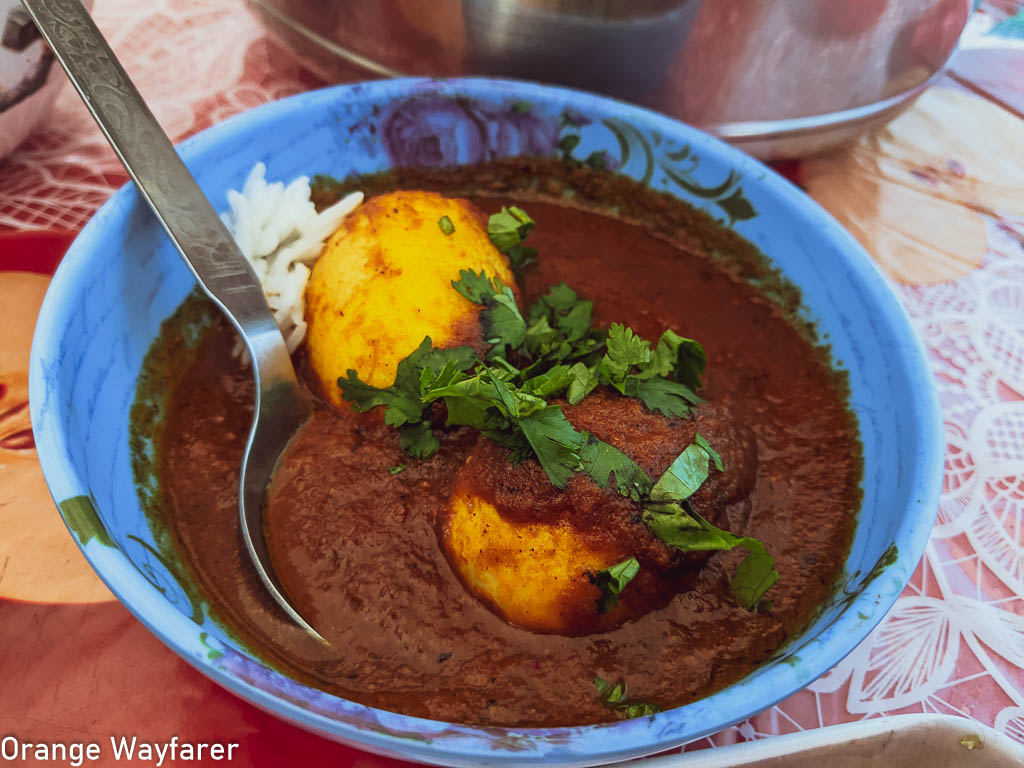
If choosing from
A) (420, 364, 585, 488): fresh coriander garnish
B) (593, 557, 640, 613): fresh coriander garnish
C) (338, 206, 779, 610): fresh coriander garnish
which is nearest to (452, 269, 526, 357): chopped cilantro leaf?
(338, 206, 779, 610): fresh coriander garnish

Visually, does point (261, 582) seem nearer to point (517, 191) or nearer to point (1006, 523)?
point (517, 191)

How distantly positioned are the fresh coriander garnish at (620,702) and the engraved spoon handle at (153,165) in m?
0.87

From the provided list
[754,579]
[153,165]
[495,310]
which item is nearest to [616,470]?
[754,579]

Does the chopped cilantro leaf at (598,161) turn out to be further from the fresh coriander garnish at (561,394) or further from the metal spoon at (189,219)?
the metal spoon at (189,219)

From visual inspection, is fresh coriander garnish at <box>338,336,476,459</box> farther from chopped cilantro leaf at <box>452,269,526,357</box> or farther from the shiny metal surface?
the shiny metal surface

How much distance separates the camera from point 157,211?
54.6 inches

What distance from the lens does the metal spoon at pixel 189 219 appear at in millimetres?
1377

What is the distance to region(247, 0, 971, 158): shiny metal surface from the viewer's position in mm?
1658

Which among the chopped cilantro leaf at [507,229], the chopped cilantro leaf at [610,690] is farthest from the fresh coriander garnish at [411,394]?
the chopped cilantro leaf at [610,690]

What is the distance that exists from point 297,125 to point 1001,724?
177cm

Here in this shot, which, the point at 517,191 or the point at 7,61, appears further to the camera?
the point at 517,191

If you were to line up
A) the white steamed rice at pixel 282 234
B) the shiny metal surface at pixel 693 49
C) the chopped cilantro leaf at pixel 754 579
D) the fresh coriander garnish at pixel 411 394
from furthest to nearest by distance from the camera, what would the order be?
the shiny metal surface at pixel 693 49, the white steamed rice at pixel 282 234, the fresh coriander garnish at pixel 411 394, the chopped cilantro leaf at pixel 754 579

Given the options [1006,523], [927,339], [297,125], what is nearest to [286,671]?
[297,125]

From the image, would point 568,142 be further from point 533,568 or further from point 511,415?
point 533,568
